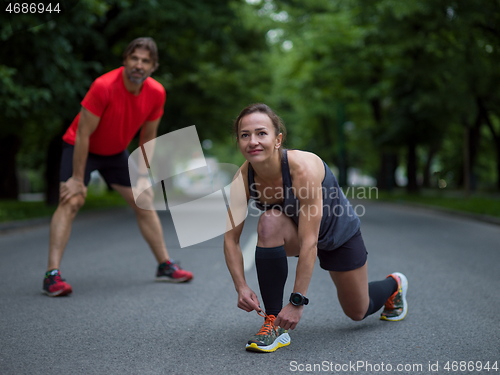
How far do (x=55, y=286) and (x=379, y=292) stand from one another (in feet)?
8.13

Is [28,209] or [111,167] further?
[28,209]

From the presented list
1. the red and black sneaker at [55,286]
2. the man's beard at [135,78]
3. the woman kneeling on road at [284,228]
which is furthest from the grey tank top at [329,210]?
the red and black sneaker at [55,286]

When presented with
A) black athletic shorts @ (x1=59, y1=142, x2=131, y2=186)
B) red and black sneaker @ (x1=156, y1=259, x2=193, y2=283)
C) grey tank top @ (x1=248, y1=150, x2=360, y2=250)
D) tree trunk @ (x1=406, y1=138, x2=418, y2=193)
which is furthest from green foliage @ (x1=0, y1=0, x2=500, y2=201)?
A: red and black sneaker @ (x1=156, y1=259, x2=193, y2=283)

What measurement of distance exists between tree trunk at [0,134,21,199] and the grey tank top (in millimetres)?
23986

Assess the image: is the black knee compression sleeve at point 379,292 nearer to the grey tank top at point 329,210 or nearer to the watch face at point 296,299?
the grey tank top at point 329,210

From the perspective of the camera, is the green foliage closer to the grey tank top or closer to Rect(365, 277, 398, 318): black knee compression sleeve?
the grey tank top

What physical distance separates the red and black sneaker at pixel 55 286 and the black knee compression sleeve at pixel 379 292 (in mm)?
2352

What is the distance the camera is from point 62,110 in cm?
1402

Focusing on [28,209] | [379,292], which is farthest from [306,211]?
[28,209]

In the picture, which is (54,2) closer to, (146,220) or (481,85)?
(146,220)

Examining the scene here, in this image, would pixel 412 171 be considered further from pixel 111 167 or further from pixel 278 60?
pixel 111 167

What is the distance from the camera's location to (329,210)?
11.2 ft

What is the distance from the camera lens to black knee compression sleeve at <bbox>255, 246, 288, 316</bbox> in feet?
10.8

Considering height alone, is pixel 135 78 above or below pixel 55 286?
above
